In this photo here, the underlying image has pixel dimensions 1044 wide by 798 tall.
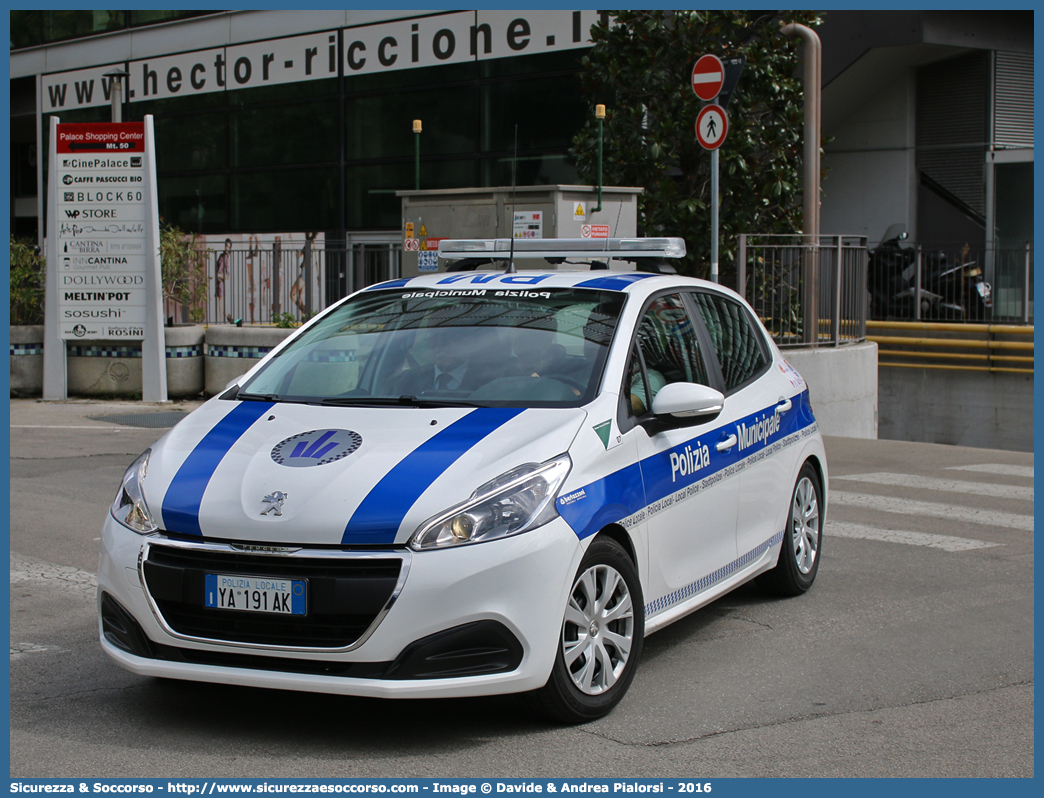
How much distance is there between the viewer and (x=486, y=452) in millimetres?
4430

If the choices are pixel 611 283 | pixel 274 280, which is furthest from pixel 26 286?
pixel 611 283

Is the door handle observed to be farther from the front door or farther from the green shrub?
the green shrub

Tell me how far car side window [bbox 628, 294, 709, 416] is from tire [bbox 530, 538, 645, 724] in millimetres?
760

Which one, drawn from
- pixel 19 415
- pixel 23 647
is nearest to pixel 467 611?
pixel 23 647

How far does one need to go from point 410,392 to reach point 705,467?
132 centimetres

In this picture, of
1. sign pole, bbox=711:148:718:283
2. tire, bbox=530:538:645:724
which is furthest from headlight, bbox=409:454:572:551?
sign pole, bbox=711:148:718:283

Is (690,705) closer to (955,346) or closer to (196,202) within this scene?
(955,346)

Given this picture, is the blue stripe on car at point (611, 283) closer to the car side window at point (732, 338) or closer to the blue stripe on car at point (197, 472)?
the car side window at point (732, 338)

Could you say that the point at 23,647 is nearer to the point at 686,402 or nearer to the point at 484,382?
the point at 484,382

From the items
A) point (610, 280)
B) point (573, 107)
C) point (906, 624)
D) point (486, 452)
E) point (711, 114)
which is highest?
point (573, 107)

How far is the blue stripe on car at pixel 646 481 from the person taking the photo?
14.5 feet

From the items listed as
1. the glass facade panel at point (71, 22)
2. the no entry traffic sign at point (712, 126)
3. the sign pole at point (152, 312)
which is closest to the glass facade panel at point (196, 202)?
the glass facade panel at point (71, 22)

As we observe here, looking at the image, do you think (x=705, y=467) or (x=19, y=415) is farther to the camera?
(x=19, y=415)

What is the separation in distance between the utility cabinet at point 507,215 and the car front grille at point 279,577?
9427 mm
